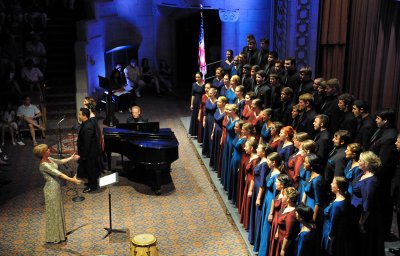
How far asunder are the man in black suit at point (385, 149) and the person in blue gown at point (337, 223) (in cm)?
119

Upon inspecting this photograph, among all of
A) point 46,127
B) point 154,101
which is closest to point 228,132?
point 46,127

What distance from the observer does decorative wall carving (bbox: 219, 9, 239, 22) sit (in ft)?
49.7

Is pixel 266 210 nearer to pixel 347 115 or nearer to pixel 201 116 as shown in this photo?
pixel 347 115

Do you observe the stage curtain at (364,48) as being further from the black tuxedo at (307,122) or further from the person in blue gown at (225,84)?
the person in blue gown at (225,84)

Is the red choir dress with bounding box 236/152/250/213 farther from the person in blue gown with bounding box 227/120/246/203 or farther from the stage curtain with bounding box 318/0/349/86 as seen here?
the stage curtain with bounding box 318/0/349/86

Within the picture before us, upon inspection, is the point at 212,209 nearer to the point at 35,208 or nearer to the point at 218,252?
the point at 218,252

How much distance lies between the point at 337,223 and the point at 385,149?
1668 millimetres

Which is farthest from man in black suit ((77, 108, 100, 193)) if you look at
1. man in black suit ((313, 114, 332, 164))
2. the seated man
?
man in black suit ((313, 114, 332, 164))

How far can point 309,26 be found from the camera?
1252cm

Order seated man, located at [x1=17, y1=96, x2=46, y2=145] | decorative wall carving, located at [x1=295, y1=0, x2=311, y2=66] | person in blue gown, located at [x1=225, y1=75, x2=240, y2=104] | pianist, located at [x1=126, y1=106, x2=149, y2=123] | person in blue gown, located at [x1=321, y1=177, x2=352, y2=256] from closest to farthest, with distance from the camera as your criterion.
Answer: person in blue gown, located at [x1=321, y1=177, x2=352, y2=256]
person in blue gown, located at [x1=225, y1=75, x2=240, y2=104]
pianist, located at [x1=126, y1=106, x2=149, y2=123]
seated man, located at [x1=17, y1=96, x2=46, y2=145]
decorative wall carving, located at [x1=295, y1=0, x2=311, y2=66]

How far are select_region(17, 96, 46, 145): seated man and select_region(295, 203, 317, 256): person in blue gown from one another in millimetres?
7930

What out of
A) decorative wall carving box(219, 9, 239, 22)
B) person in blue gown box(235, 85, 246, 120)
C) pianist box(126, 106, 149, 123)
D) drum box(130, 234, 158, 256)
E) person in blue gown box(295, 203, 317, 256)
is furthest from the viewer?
decorative wall carving box(219, 9, 239, 22)

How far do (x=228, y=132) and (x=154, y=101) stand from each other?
7.54 meters

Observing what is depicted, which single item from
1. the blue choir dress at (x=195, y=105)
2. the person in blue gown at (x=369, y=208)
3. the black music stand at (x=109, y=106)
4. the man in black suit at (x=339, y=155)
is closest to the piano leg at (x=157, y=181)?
the blue choir dress at (x=195, y=105)
